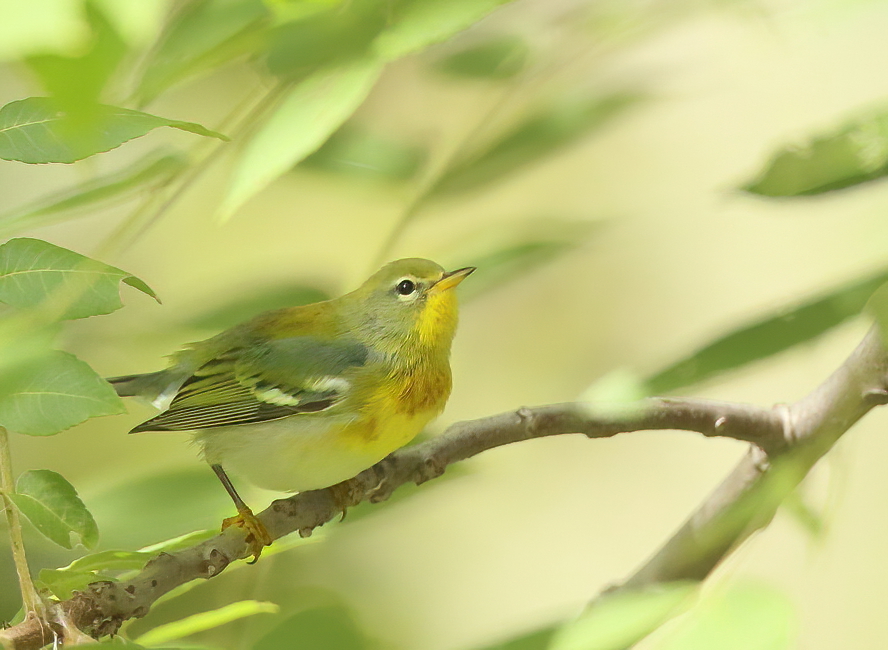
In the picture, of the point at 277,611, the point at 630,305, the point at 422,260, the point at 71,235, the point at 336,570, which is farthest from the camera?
the point at 630,305

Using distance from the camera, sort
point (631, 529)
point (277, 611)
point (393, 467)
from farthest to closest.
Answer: point (631, 529) → point (393, 467) → point (277, 611)

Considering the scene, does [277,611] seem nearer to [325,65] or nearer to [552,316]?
[325,65]

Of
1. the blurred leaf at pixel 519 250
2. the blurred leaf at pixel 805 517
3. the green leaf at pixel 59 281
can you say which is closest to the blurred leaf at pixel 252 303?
the blurred leaf at pixel 519 250

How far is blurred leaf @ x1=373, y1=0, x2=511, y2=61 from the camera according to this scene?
1.09 ft

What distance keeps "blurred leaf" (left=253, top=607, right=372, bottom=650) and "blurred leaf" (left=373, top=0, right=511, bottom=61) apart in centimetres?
27

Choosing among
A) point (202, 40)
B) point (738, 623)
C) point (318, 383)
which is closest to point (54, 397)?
point (202, 40)

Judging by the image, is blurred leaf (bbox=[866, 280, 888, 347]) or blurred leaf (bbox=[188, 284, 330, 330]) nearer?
blurred leaf (bbox=[866, 280, 888, 347])

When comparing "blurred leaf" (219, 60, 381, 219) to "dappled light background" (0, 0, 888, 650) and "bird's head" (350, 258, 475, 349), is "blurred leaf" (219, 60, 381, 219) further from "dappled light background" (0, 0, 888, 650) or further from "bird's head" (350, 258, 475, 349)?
"bird's head" (350, 258, 475, 349)

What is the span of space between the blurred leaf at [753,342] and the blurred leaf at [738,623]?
0.15m

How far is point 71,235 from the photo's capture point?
1.77m

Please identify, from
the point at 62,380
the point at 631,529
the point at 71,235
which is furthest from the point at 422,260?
the point at 631,529

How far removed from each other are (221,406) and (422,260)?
0.25 meters

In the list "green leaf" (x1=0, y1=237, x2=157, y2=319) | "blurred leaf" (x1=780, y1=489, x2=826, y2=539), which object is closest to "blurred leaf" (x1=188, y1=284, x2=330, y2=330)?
"green leaf" (x1=0, y1=237, x2=157, y2=319)

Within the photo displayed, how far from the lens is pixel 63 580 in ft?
1.34
